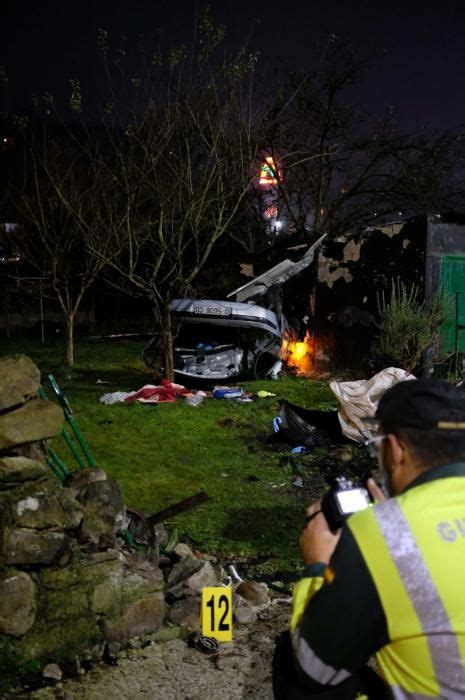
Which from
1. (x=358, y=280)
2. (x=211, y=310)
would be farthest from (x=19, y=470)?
(x=358, y=280)

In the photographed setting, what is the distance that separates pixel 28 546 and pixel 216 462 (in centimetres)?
415

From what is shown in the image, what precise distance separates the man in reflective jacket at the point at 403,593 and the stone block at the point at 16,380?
2.80 meters

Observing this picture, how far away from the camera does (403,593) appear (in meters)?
1.29

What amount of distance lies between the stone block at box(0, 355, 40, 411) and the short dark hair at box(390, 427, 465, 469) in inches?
115

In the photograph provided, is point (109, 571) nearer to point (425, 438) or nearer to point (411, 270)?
point (425, 438)

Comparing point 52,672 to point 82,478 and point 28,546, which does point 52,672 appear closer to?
point 28,546

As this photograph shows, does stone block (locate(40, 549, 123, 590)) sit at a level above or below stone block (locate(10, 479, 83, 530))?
below

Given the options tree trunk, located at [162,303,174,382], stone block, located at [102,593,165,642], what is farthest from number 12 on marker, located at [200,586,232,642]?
tree trunk, located at [162,303,174,382]

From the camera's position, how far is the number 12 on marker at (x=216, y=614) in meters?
3.82

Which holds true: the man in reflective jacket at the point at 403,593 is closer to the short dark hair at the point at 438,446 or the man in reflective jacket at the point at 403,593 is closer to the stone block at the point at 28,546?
the short dark hair at the point at 438,446

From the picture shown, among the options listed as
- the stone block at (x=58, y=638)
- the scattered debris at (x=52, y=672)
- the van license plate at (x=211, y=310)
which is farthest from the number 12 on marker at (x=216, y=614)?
the van license plate at (x=211, y=310)

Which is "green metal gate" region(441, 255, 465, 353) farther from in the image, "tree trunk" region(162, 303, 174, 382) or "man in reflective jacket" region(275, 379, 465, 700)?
"man in reflective jacket" region(275, 379, 465, 700)

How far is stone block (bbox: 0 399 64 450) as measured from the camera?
3.81m

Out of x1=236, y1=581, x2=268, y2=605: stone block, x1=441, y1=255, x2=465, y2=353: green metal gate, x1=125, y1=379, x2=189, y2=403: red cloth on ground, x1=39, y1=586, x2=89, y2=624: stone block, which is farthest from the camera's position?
x1=441, y1=255, x2=465, y2=353: green metal gate
